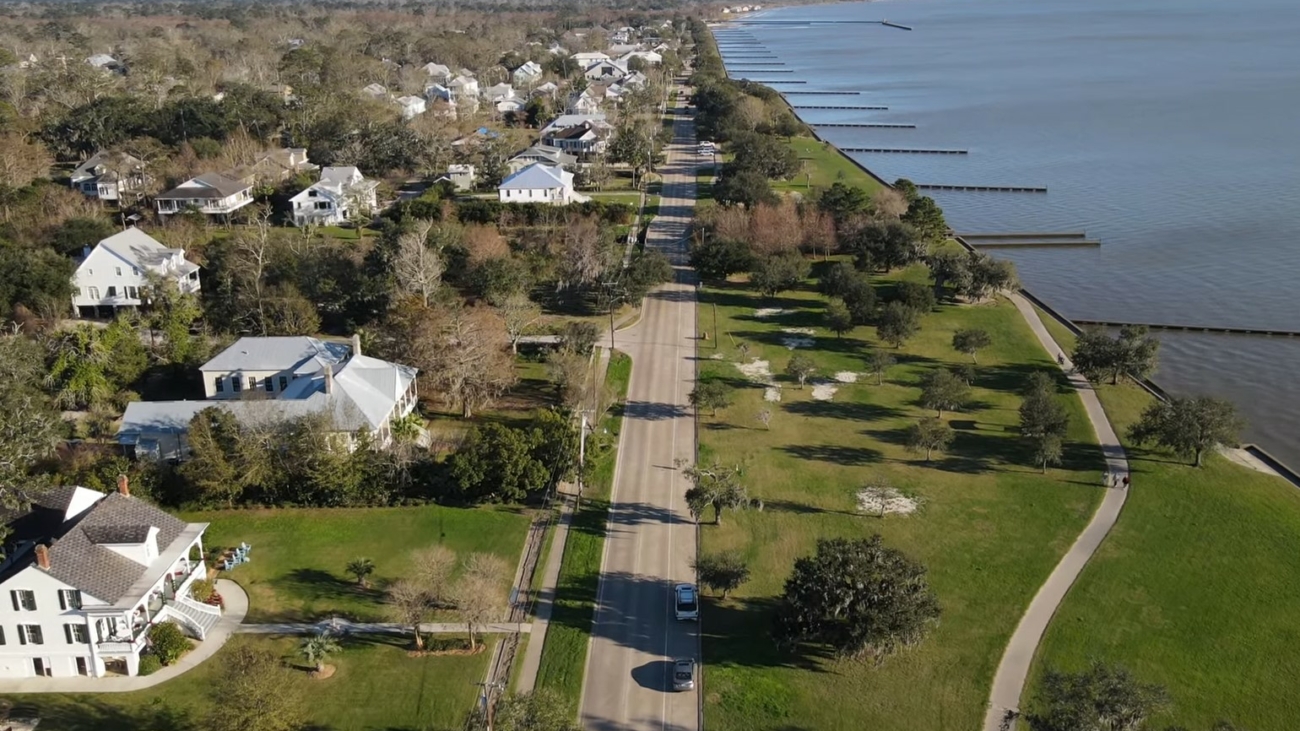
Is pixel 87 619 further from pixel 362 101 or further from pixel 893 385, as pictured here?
pixel 362 101

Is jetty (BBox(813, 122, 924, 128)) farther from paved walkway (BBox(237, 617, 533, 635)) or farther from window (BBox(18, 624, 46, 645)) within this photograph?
window (BBox(18, 624, 46, 645))

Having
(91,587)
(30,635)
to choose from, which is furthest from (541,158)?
(30,635)

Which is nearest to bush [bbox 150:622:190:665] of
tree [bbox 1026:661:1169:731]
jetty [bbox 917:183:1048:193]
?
tree [bbox 1026:661:1169:731]

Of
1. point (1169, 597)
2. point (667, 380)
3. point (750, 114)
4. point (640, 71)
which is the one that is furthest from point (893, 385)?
point (640, 71)

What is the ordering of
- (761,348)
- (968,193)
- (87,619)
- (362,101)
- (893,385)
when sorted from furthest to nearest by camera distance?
1. (362,101)
2. (968,193)
3. (761,348)
4. (893,385)
5. (87,619)

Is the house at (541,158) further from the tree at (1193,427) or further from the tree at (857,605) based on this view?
the tree at (857,605)

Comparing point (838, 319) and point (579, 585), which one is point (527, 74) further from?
point (579, 585)
